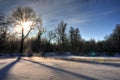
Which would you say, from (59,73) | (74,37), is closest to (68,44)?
(74,37)

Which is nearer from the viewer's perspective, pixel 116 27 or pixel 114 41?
pixel 114 41

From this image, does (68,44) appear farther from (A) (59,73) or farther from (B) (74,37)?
(A) (59,73)

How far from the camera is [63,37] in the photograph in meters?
77.4

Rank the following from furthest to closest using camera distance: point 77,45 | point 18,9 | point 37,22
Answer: point 77,45 < point 37,22 < point 18,9

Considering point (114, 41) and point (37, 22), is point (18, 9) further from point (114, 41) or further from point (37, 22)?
point (114, 41)

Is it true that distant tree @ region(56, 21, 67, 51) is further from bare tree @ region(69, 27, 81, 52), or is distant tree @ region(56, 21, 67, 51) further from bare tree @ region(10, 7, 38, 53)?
bare tree @ region(10, 7, 38, 53)

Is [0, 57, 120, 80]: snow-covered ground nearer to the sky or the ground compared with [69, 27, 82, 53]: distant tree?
nearer to the ground

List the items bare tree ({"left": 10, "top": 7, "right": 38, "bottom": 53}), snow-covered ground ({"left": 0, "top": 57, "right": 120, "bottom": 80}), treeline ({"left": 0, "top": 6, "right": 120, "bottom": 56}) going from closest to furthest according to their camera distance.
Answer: snow-covered ground ({"left": 0, "top": 57, "right": 120, "bottom": 80}) < bare tree ({"left": 10, "top": 7, "right": 38, "bottom": 53}) < treeline ({"left": 0, "top": 6, "right": 120, "bottom": 56})

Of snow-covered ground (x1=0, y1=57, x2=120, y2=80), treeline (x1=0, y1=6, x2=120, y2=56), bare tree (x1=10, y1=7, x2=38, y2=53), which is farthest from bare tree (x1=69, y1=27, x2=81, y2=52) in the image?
snow-covered ground (x1=0, y1=57, x2=120, y2=80)

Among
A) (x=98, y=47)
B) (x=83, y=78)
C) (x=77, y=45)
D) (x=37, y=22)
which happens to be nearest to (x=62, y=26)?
(x=77, y=45)

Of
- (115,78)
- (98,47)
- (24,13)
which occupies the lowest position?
(115,78)

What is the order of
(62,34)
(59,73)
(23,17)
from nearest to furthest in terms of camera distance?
(59,73), (23,17), (62,34)

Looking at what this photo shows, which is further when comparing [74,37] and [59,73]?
[74,37]

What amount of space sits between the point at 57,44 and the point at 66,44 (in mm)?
3455
